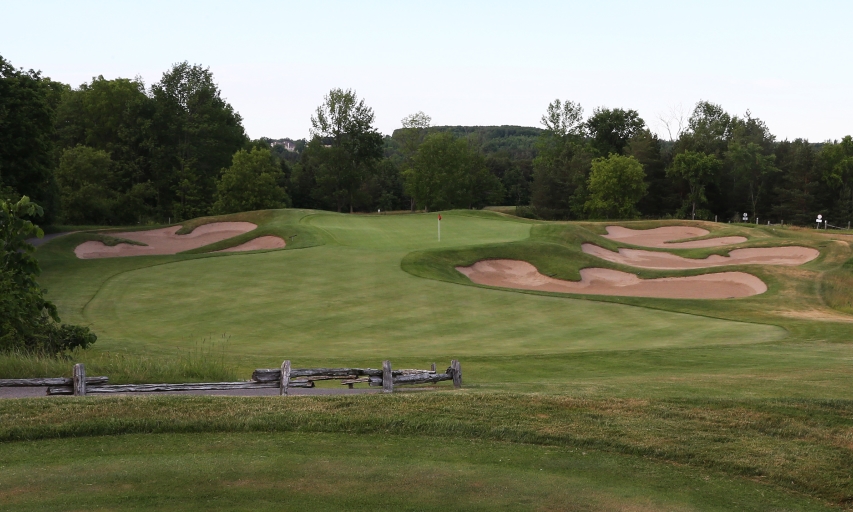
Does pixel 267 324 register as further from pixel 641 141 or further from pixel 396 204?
pixel 396 204

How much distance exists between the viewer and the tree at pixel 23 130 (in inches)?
1555

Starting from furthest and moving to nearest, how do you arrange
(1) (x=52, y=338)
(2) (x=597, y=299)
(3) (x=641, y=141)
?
(3) (x=641, y=141), (2) (x=597, y=299), (1) (x=52, y=338)

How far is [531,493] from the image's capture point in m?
7.61

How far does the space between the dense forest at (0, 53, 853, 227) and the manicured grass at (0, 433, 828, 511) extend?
51359 mm

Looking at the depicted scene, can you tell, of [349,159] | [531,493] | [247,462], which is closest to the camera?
[531,493]

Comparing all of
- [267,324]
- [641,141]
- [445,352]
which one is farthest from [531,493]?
[641,141]

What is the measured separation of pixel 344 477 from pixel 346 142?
71.6 metres

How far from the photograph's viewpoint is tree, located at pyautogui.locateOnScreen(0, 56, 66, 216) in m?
39.5

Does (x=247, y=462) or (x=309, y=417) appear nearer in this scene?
A: (x=247, y=462)

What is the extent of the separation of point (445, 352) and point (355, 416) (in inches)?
331

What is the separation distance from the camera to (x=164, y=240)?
4444 cm

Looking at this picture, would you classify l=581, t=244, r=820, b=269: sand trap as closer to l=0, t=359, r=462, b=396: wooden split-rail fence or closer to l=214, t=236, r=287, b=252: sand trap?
l=214, t=236, r=287, b=252: sand trap

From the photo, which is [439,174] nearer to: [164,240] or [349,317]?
[164,240]

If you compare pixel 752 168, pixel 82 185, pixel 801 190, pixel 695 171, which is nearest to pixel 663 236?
pixel 695 171
